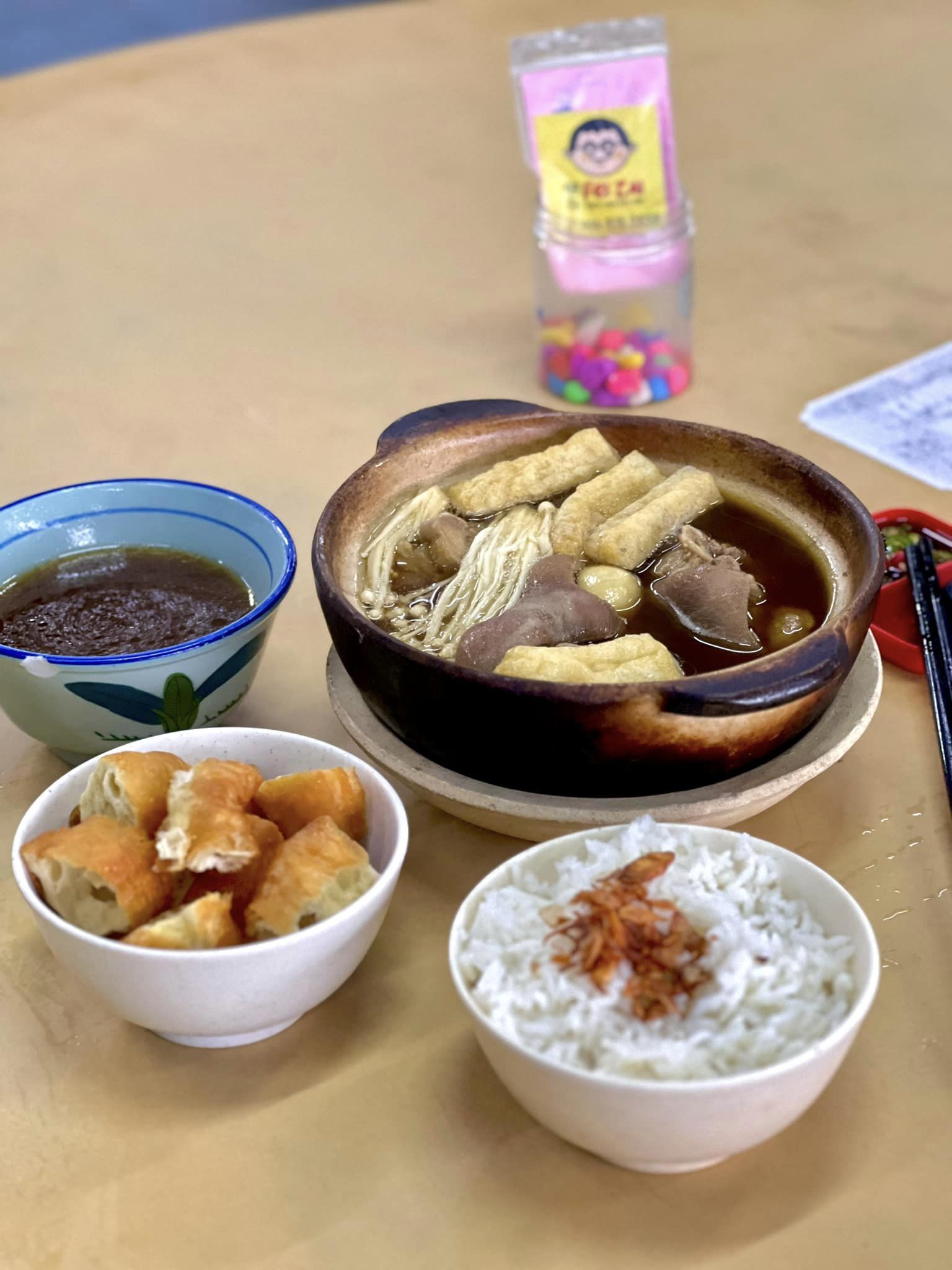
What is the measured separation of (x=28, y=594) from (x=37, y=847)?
467 mm

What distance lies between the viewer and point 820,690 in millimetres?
1193

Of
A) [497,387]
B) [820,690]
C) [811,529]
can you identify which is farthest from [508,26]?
[820,690]

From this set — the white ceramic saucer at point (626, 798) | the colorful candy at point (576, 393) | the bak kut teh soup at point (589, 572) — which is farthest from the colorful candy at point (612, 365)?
the white ceramic saucer at point (626, 798)

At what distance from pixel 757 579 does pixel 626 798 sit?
1.01 ft

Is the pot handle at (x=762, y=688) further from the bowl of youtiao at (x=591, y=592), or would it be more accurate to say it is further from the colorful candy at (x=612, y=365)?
the colorful candy at (x=612, y=365)

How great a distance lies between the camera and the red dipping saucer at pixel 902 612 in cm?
157

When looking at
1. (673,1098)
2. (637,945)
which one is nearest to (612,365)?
(637,945)

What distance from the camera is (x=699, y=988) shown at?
0.98 metres

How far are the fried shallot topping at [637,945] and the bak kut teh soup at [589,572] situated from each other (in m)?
0.24

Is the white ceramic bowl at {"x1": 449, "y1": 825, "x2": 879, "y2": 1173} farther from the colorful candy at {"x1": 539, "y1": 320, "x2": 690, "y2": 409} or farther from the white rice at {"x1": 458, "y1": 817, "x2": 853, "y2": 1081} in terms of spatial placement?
the colorful candy at {"x1": 539, "y1": 320, "x2": 690, "y2": 409}

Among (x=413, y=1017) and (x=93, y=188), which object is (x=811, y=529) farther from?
(x=93, y=188)

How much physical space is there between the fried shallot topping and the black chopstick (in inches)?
18.4

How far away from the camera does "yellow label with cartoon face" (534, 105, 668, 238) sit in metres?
2.14

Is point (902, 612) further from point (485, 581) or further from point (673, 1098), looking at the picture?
point (673, 1098)
